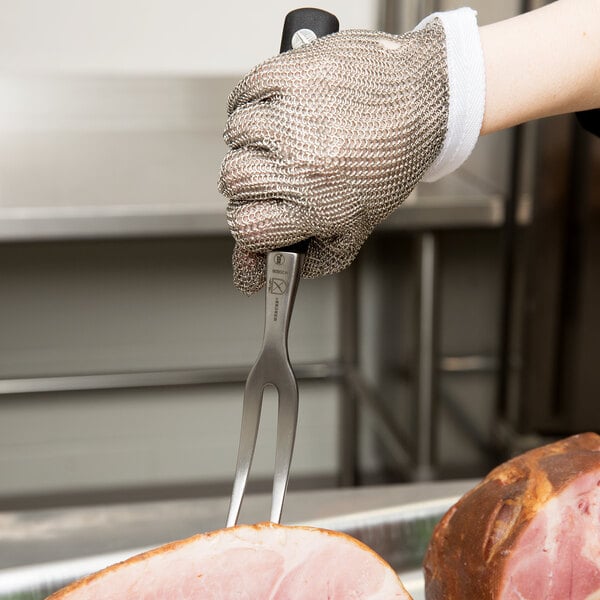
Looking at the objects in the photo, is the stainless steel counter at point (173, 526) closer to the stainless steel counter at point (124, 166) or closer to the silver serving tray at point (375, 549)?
the silver serving tray at point (375, 549)

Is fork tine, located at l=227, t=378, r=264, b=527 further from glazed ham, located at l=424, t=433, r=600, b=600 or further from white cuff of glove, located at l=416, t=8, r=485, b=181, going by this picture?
white cuff of glove, located at l=416, t=8, r=485, b=181

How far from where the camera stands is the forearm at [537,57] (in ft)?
2.31

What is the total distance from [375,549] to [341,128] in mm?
470

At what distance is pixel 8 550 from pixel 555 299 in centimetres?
130

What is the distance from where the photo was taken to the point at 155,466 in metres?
2.75

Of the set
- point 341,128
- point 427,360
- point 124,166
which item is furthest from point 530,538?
point 124,166

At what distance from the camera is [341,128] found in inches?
25.2

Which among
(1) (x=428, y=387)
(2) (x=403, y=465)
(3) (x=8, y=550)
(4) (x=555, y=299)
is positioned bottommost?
(2) (x=403, y=465)

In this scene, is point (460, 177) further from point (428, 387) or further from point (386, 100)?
point (386, 100)

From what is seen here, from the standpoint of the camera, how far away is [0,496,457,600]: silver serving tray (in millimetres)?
794

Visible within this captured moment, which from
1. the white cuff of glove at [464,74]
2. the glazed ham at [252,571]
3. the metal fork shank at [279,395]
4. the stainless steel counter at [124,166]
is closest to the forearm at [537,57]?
the white cuff of glove at [464,74]

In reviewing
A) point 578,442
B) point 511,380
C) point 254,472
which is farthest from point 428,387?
point 578,442

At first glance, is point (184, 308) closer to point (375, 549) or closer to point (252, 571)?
point (375, 549)

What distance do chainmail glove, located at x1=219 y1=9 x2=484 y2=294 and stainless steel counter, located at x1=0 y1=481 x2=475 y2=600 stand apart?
1.11 feet
